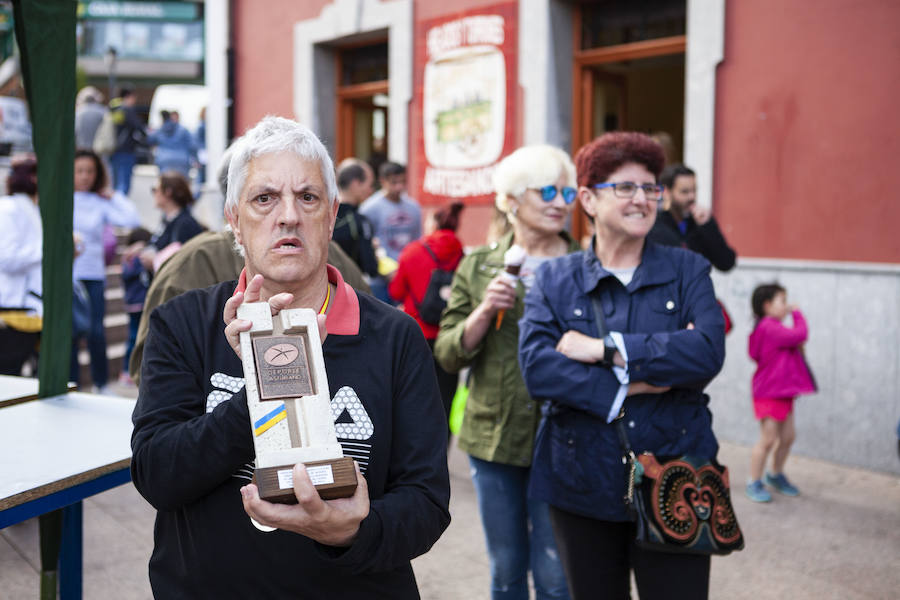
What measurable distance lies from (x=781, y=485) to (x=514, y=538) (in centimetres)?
302

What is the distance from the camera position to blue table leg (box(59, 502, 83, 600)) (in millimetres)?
3066

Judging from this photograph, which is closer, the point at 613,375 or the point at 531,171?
the point at 613,375

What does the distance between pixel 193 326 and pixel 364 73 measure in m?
9.45

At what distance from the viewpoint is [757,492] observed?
5352 millimetres

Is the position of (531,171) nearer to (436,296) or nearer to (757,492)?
(436,296)

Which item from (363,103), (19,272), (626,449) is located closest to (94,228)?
(19,272)

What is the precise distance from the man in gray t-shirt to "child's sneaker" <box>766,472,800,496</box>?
12.7 ft

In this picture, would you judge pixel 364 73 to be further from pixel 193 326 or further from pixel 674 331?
pixel 193 326

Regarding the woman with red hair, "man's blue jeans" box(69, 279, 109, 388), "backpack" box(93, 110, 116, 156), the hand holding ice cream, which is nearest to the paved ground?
the woman with red hair

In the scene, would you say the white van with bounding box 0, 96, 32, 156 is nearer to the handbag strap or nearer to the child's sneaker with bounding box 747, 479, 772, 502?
the child's sneaker with bounding box 747, 479, 772, 502

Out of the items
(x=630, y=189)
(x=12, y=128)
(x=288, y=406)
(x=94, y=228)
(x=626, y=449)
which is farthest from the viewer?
(x=12, y=128)

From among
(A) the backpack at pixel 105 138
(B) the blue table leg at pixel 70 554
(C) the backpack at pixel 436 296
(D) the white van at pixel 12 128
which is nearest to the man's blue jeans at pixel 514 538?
(B) the blue table leg at pixel 70 554

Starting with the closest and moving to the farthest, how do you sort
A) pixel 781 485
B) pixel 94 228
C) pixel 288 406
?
pixel 288 406, pixel 781 485, pixel 94 228

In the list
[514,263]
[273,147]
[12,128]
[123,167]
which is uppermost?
[12,128]
